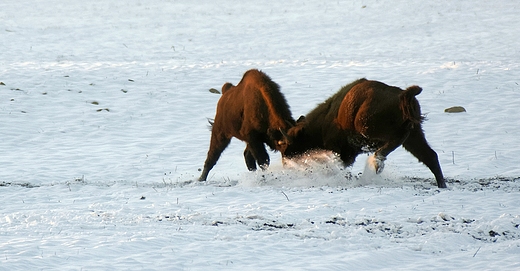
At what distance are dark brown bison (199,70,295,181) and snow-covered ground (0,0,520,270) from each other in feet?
1.56

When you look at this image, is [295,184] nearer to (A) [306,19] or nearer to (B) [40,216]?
(B) [40,216]

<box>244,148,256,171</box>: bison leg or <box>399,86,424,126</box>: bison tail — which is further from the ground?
<box>399,86,424,126</box>: bison tail

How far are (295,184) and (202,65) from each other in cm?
1267

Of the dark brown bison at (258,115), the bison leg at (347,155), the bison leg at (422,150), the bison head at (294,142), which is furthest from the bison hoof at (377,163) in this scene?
the dark brown bison at (258,115)

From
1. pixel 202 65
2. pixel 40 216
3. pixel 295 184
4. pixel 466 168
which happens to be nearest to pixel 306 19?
pixel 202 65

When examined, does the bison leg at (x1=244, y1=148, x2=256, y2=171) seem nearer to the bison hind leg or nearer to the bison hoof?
the bison hind leg

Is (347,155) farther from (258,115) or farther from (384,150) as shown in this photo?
(258,115)

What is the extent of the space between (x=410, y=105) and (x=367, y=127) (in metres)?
0.72

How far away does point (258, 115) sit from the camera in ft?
35.3

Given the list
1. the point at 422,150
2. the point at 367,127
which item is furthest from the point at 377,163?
the point at 422,150

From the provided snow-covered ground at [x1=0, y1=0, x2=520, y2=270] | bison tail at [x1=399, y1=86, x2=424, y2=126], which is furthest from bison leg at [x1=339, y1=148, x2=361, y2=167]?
bison tail at [x1=399, y1=86, x2=424, y2=126]

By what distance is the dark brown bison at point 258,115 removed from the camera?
1061 cm

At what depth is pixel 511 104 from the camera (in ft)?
57.5

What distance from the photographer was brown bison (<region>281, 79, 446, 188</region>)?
383 inches
